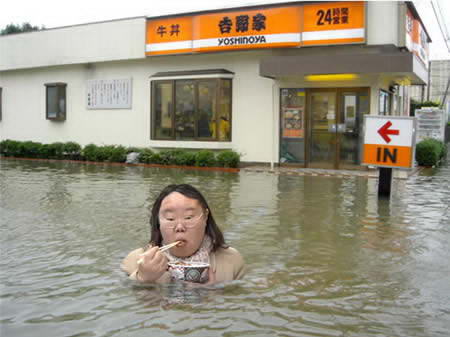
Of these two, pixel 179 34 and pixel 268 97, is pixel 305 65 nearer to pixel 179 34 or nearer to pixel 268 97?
pixel 268 97

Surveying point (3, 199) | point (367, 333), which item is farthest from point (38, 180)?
point (367, 333)

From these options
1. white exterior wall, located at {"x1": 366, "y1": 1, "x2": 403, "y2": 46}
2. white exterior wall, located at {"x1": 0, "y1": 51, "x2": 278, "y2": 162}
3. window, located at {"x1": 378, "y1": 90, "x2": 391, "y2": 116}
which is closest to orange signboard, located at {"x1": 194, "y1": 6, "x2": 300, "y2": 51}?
white exterior wall, located at {"x1": 0, "y1": 51, "x2": 278, "y2": 162}

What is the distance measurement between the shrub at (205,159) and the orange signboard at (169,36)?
3436 mm

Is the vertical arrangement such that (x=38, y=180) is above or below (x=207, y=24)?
below

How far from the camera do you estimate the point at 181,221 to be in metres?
4.18

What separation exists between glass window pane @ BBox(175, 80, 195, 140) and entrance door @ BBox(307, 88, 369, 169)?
13.2 ft

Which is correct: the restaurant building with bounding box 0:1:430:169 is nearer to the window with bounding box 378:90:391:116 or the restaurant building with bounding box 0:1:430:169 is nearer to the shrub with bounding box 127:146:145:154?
the window with bounding box 378:90:391:116

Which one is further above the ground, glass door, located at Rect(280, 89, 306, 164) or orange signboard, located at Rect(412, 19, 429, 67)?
orange signboard, located at Rect(412, 19, 429, 67)

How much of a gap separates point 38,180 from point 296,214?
7335mm

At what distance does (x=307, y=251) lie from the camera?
6.45 m

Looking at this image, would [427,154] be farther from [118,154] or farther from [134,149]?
[118,154]

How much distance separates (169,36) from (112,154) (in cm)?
442

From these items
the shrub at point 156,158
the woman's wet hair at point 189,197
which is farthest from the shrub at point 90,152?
the woman's wet hair at point 189,197

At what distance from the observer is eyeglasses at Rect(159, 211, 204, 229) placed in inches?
164
